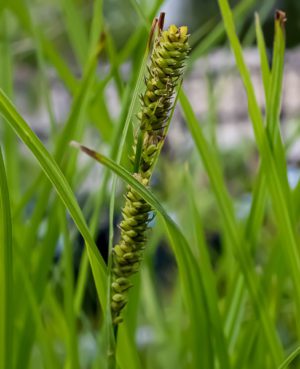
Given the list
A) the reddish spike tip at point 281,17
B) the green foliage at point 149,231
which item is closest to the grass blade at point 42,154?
the green foliage at point 149,231

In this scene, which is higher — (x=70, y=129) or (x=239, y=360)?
(x=70, y=129)

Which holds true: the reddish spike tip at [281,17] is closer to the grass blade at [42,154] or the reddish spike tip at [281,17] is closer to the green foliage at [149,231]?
the green foliage at [149,231]

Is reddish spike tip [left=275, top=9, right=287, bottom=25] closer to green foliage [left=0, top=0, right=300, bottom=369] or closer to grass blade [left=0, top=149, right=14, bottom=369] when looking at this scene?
green foliage [left=0, top=0, right=300, bottom=369]

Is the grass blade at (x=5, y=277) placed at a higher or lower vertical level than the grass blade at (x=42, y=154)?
lower

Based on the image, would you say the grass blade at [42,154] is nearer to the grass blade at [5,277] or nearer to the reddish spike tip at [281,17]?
the grass blade at [5,277]

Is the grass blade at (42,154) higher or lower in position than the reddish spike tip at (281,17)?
lower

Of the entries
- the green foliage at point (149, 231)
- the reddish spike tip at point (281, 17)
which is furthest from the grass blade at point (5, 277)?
the reddish spike tip at point (281, 17)

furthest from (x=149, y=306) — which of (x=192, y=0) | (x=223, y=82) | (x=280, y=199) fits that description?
(x=192, y=0)

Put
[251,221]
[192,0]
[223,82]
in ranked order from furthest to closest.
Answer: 1. [192,0]
2. [223,82]
3. [251,221]

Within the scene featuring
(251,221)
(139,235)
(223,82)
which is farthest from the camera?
(223,82)

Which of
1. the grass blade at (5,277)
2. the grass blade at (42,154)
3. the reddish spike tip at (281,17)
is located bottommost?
the grass blade at (5,277)

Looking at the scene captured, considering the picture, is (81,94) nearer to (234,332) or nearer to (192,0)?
(234,332)
